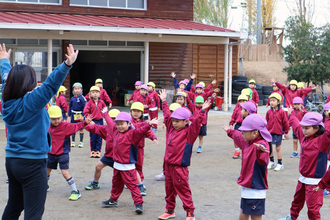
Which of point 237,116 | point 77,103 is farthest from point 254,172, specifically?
point 77,103

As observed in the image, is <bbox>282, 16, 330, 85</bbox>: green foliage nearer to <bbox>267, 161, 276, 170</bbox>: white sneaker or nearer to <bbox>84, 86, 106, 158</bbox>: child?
<bbox>267, 161, 276, 170</bbox>: white sneaker

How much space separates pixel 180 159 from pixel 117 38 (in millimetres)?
11651

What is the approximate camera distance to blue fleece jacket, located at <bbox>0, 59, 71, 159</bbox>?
3.34m

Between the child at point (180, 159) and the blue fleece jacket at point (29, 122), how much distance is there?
2.33 m

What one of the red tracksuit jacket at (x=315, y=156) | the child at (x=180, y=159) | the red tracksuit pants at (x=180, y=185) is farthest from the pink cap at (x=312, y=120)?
the red tracksuit pants at (x=180, y=185)

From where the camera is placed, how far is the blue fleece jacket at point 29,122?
3.34m

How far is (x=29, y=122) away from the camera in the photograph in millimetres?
3434

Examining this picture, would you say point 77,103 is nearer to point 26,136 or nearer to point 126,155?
point 126,155

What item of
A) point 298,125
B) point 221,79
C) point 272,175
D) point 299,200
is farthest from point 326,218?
point 221,79

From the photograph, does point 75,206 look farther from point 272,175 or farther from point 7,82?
point 272,175

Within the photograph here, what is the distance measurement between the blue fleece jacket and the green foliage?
19.5 meters

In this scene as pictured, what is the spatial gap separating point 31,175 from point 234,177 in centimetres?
520

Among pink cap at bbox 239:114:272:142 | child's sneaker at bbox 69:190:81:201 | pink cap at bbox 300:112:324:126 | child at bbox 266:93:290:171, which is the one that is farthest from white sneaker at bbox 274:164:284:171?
pink cap at bbox 239:114:272:142

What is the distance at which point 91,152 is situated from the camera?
970 centimetres
